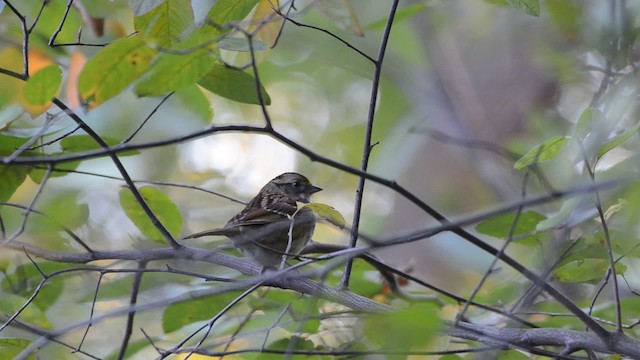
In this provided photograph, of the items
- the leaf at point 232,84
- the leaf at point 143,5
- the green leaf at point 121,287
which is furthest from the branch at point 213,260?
the leaf at point 143,5

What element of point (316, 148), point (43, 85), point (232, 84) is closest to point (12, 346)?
point (43, 85)

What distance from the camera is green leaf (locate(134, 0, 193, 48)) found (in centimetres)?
186

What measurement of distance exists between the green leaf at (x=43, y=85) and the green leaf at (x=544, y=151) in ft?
3.34

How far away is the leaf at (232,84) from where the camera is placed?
1.92 metres

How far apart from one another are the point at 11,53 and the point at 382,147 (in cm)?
291

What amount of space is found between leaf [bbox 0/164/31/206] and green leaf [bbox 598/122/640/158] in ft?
5.00

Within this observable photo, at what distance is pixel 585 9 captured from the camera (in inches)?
139

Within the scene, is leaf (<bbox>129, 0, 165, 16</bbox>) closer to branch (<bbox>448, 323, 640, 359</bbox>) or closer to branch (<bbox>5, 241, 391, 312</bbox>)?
branch (<bbox>5, 241, 391, 312</bbox>)

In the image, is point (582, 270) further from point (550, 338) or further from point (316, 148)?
point (316, 148)

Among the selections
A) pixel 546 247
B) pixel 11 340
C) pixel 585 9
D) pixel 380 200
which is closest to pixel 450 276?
pixel 380 200

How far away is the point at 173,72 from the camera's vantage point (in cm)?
157

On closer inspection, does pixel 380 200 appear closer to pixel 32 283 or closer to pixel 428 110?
Answer: pixel 428 110

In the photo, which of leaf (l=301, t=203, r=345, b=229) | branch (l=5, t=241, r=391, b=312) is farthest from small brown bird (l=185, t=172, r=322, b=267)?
leaf (l=301, t=203, r=345, b=229)

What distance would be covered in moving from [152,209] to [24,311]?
1.56 ft
